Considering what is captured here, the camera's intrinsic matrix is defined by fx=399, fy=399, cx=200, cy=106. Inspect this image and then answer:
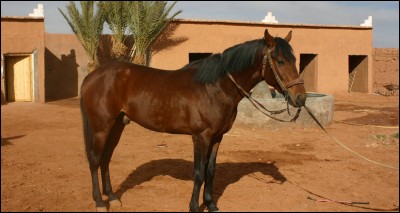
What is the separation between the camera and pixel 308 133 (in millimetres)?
10133

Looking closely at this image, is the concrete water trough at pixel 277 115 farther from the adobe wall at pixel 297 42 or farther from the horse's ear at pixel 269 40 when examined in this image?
the adobe wall at pixel 297 42

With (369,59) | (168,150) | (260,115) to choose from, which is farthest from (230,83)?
(369,59)

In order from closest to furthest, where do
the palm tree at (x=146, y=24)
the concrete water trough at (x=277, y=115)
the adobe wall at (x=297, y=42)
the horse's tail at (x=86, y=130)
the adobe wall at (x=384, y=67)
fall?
the horse's tail at (x=86, y=130) < the concrete water trough at (x=277, y=115) < the palm tree at (x=146, y=24) < the adobe wall at (x=297, y=42) < the adobe wall at (x=384, y=67)

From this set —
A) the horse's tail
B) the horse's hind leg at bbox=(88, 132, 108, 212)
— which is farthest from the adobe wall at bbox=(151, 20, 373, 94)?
the horse's hind leg at bbox=(88, 132, 108, 212)

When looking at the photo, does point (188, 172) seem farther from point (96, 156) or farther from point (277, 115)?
point (277, 115)

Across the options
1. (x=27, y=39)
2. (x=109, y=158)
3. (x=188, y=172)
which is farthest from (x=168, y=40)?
(x=109, y=158)

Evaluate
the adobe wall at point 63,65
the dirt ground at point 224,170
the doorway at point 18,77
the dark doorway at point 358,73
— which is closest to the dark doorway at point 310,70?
the dark doorway at point 358,73

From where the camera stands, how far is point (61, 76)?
62.8 ft

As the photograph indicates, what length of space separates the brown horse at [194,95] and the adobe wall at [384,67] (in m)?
21.4

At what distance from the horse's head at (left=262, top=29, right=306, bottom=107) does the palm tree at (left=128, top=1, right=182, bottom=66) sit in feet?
35.9

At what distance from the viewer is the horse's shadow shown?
578 cm

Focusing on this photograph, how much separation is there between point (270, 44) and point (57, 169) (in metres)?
4.09

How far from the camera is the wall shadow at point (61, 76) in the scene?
61.7ft

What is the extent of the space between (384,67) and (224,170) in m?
20.7
